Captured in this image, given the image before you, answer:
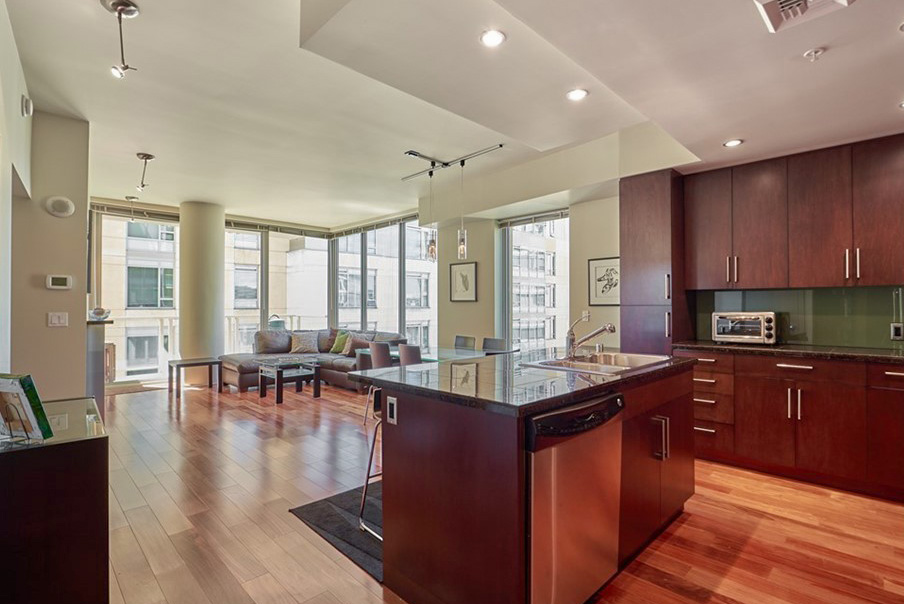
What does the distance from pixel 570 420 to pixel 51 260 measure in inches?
170

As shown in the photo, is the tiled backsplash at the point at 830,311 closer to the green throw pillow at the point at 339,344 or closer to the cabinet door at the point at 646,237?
the cabinet door at the point at 646,237

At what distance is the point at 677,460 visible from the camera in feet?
8.50

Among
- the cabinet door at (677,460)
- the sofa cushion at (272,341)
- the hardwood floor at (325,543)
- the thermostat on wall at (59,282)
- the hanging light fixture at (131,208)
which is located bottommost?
the hardwood floor at (325,543)

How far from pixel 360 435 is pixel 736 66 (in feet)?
13.1

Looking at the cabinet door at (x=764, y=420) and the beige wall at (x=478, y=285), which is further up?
the beige wall at (x=478, y=285)

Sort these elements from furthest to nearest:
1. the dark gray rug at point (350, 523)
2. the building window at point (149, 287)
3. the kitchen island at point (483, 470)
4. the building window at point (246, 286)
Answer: the building window at point (246, 286), the building window at point (149, 287), the dark gray rug at point (350, 523), the kitchen island at point (483, 470)

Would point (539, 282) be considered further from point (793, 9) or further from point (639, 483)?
point (793, 9)

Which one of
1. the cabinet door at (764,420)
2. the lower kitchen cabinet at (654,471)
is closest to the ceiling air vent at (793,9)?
the lower kitchen cabinet at (654,471)

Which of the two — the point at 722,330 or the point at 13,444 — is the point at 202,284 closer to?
the point at 13,444

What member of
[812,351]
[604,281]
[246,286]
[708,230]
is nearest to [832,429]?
[812,351]

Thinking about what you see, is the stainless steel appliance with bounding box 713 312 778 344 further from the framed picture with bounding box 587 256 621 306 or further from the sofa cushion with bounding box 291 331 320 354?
the sofa cushion with bounding box 291 331 320 354

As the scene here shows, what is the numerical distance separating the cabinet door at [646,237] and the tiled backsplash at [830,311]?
68 cm

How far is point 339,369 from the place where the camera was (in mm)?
6949

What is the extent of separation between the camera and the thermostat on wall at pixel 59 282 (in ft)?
12.2
